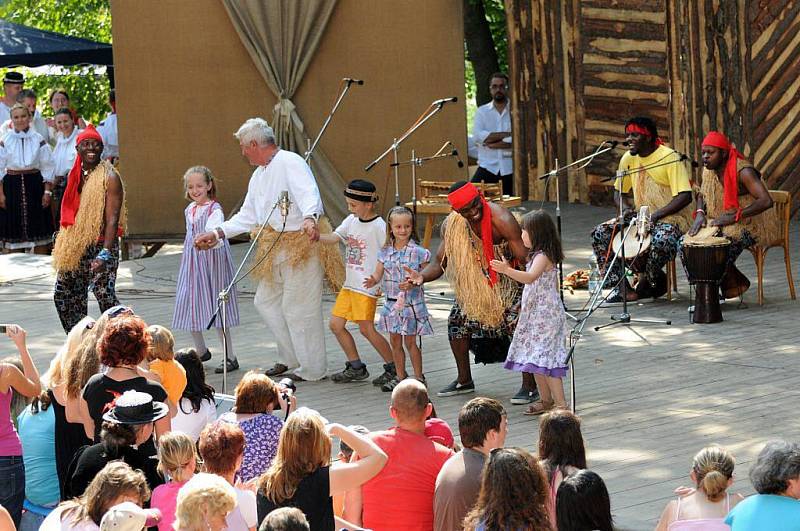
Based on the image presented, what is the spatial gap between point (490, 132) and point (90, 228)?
6.76m

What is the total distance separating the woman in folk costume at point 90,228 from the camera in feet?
32.7

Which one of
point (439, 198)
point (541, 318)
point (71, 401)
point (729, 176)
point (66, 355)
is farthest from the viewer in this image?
point (439, 198)

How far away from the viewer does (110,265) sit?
32.8ft

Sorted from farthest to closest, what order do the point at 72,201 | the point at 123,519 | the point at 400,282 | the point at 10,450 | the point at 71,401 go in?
the point at 72,201
the point at 400,282
the point at 71,401
the point at 10,450
the point at 123,519

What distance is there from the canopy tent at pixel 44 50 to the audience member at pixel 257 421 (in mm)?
13134

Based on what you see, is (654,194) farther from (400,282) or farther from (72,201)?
(72,201)

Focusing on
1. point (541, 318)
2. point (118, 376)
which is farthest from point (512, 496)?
point (541, 318)

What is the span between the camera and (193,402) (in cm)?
706

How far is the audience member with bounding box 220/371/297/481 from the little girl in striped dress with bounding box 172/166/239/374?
3.57 metres

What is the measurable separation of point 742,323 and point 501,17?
10.5 meters

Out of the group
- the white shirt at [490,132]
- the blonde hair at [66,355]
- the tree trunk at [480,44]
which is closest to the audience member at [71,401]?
the blonde hair at [66,355]

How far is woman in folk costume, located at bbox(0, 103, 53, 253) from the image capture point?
15086 mm

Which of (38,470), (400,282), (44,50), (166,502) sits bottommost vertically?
(38,470)

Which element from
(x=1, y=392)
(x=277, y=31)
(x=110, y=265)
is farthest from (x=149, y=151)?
(x=1, y=392)
